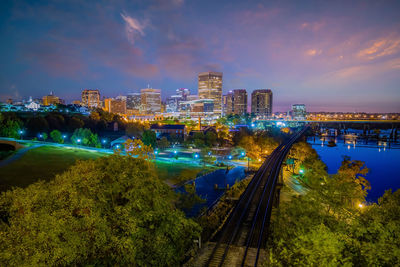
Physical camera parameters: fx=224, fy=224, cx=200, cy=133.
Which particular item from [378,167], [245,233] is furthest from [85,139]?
[378,167]

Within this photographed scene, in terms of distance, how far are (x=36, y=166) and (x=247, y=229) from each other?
25788mm

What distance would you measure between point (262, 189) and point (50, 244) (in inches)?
994

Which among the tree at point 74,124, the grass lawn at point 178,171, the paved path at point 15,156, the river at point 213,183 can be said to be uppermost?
the tree at point 74,124

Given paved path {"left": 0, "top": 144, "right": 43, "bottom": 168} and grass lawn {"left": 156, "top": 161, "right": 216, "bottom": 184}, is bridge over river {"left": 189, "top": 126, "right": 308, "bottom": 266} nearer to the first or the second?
grass lawn {"left": 156, "top": 161, "right": 216, "bottom": 184}

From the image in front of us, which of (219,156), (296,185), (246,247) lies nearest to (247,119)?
(219,156)

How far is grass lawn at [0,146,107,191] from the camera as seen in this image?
22.1 metres

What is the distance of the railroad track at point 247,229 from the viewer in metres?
14.4

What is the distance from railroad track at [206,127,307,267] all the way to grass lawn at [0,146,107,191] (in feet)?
46.6

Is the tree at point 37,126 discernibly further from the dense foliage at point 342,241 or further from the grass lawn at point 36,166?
the dense foliage at point 342,241

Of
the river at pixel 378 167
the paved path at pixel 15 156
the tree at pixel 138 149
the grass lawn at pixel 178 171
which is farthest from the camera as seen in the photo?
the river at pixel 378 167

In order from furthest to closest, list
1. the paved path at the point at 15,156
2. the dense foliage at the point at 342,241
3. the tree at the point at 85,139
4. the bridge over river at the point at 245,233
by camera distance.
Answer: the tree at the point at 85,139
the paved path at the point at 15,156
the bridge over river at the point at 245,233
the dense foliage at the point at 342,241

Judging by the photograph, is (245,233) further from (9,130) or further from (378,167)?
(9,130)

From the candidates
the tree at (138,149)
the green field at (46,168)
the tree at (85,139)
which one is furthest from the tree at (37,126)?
the tree at (138,149)

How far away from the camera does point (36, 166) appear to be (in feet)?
89.8
